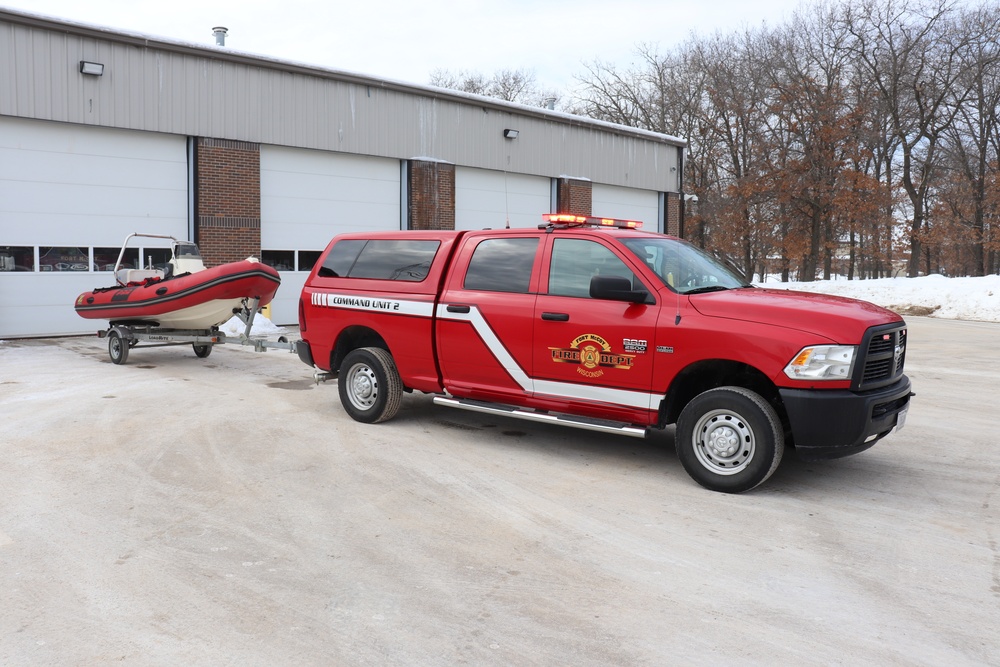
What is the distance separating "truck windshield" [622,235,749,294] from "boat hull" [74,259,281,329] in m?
6.93

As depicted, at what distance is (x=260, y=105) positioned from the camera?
1850cm

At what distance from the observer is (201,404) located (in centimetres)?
925

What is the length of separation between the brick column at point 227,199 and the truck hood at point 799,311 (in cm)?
1392

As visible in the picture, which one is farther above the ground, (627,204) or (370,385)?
(627,204)

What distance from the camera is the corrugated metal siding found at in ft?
51.1

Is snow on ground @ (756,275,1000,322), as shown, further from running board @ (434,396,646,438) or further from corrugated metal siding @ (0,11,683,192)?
running board @ (434,396,646,438)

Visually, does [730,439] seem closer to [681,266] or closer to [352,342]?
[681,266]

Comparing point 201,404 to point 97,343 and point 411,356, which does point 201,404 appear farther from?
point 97,343

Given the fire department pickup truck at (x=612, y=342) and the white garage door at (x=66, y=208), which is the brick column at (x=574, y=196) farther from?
the fire department pickup truck at (x=612, y=342)

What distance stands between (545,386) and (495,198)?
55.9 ft

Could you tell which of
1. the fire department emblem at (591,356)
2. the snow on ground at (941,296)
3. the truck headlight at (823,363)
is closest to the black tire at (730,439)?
the truck headlight at (823,363)

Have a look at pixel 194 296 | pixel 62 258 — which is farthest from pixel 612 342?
pixel 62 258

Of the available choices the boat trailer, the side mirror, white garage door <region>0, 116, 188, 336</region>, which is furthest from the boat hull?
the side mirror

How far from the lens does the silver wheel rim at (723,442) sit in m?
5.83
